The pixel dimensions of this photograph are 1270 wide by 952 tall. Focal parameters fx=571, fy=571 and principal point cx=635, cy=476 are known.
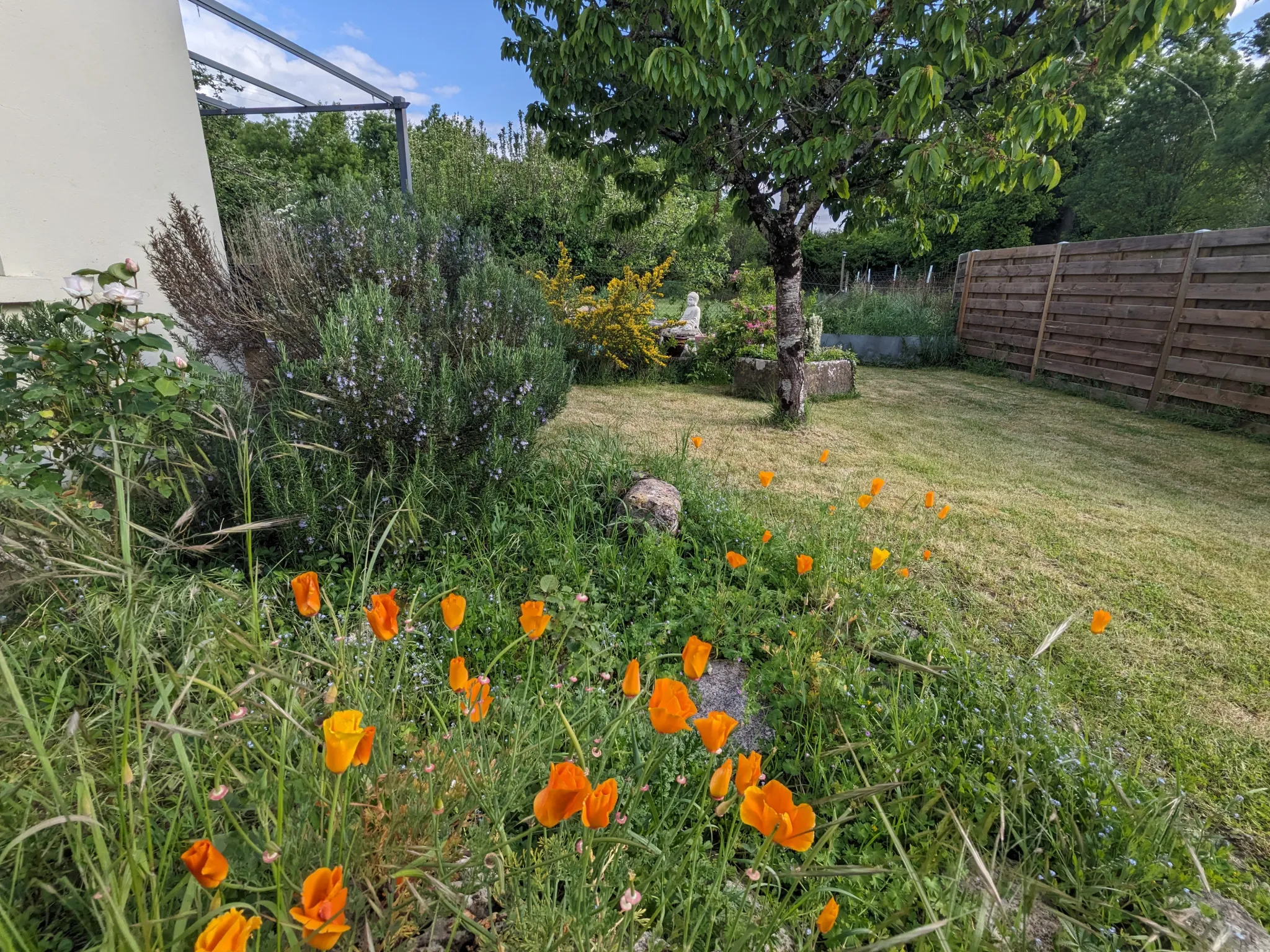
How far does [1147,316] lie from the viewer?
5.89m

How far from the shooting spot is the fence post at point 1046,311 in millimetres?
7203

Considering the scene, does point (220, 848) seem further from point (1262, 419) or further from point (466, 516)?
point (1262, 419)

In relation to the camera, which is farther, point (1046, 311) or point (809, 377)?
point (1046, 311)

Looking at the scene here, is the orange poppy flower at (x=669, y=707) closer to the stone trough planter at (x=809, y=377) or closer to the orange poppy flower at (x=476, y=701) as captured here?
the orange poppy flower at (x=476, y=701)

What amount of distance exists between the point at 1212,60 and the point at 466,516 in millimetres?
25475

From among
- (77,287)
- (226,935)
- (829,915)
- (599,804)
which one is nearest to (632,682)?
(599,804)

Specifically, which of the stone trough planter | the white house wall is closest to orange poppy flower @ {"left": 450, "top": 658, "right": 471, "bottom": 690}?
the white house wall

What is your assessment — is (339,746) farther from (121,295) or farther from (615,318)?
(615,318)

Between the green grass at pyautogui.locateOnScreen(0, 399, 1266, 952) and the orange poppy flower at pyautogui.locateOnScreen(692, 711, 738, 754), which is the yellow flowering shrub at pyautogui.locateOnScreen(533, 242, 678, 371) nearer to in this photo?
the green grass at pyautogui.locateOnScreen(0, 399, 1266, 952)

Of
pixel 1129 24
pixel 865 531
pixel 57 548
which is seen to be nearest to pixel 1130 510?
pixel 865 531

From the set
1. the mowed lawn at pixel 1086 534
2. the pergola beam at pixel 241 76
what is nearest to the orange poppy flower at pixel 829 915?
the mowed lawn at pixel 1086 534

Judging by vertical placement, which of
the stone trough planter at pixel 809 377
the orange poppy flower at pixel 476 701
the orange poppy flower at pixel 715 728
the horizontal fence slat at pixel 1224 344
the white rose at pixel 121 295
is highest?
A: the white rose at pixel 121 295

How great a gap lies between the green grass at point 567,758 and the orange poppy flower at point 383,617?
11 centimetres

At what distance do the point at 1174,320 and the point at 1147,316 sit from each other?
34 centimetres
